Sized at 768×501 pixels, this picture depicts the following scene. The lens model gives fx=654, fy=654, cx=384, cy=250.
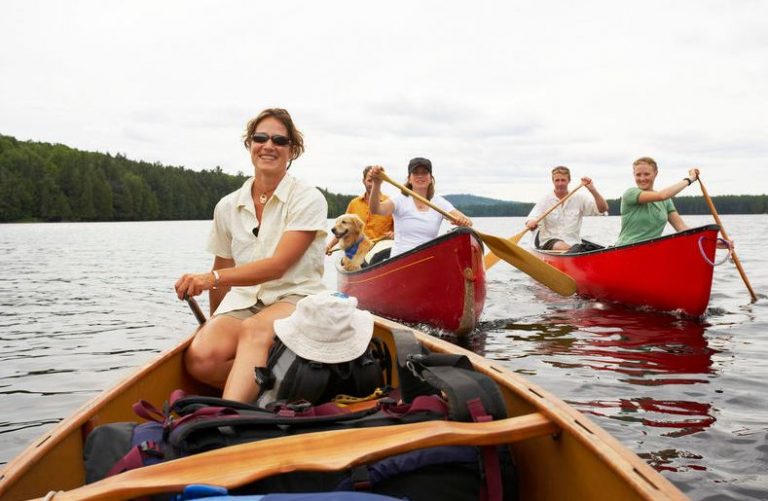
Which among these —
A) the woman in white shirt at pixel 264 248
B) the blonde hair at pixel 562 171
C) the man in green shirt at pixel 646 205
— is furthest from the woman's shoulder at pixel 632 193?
the woman in white shirt at pixel 264 248

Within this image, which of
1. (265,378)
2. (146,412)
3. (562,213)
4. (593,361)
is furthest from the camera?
(562,213)

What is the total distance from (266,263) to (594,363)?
11.3ft

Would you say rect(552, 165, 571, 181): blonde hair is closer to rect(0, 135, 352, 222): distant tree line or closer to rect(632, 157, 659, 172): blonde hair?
rect(632, 157, 659, 172): blonde hair

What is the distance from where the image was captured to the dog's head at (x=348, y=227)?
832cm

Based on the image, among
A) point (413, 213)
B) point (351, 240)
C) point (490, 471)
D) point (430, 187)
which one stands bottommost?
point (490, 471)

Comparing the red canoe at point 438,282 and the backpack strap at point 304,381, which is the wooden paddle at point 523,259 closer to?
the red canoe at point 438,282

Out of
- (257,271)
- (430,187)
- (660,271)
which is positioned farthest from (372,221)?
(257,271)

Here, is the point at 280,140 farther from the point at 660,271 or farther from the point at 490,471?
the point at 660,271

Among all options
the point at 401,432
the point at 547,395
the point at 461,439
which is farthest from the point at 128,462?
the point at 547,395

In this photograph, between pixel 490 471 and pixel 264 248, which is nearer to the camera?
pixel 490 471

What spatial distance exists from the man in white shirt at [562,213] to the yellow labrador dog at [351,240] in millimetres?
3057

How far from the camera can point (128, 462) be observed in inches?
72.2

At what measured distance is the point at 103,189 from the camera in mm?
72250

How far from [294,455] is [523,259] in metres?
5.67
